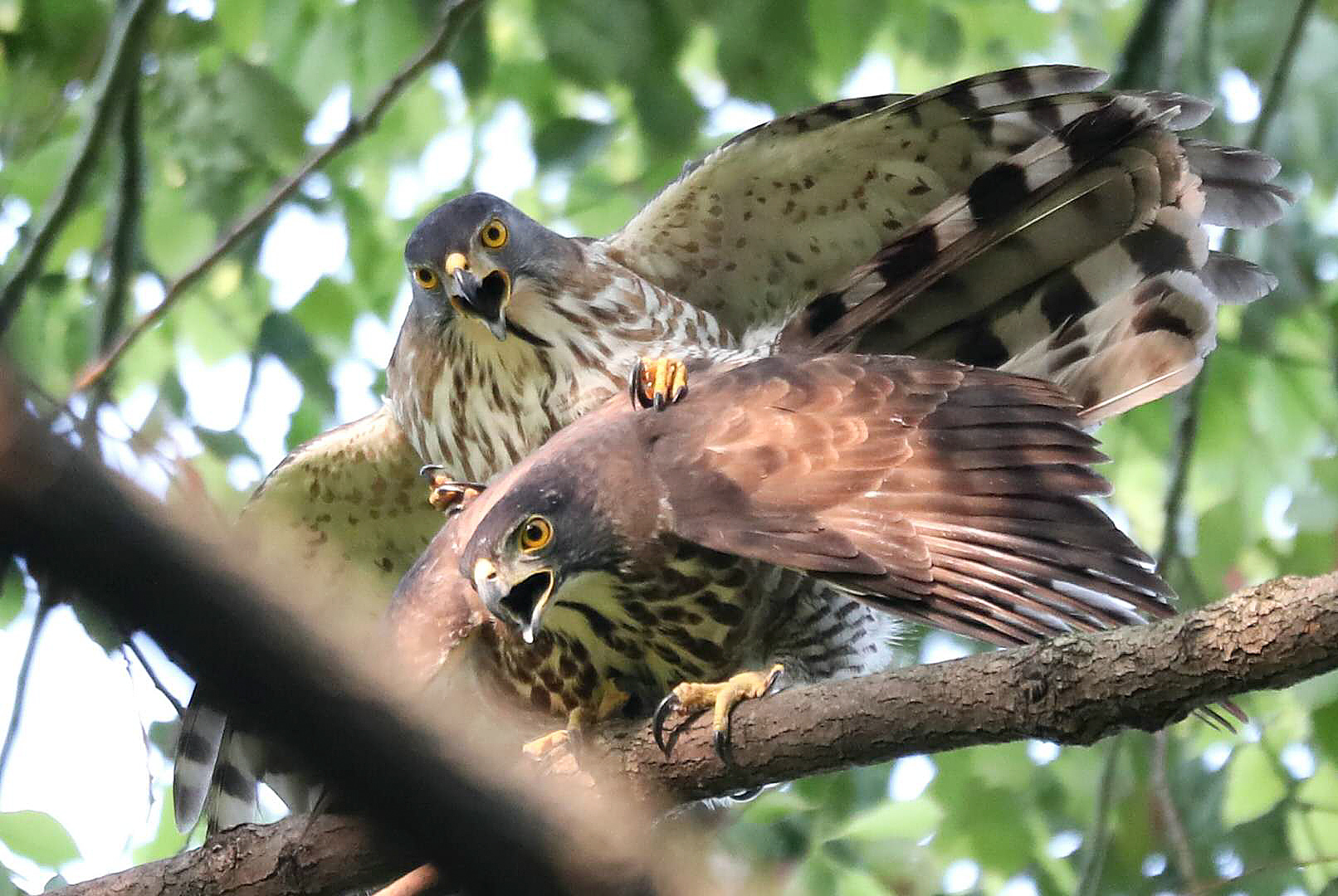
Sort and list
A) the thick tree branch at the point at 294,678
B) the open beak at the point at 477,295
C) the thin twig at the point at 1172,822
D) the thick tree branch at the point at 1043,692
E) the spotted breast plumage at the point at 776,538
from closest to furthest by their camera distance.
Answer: the thick tree branch at the point at 294,678 → the thick tree branch at the point at 1043,692 → the spotted breast plumage at the point at 776,538 → the open beak at the point at 477,295 → the thin twig at the point at 1172,822

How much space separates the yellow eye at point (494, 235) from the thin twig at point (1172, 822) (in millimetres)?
1911

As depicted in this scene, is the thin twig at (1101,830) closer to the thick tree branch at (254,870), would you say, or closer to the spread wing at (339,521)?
the spread wing at (339,521)

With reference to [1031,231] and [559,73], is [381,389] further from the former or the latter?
[1031,231]

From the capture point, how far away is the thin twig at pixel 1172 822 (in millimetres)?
3467

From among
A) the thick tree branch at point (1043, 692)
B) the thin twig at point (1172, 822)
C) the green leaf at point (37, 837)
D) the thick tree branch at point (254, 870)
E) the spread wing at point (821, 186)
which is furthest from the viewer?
the thin twig at point (1172, 822)

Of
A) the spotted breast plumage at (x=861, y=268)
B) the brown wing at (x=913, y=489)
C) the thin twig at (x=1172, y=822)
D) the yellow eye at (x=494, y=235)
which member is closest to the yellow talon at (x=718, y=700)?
the brown wing at (x=913, y=489)

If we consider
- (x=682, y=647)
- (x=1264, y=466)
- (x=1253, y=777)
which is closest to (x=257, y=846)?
(x=682, y=647)

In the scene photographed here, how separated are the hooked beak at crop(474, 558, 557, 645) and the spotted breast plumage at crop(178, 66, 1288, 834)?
→ 818mm

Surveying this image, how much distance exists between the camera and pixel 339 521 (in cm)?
371

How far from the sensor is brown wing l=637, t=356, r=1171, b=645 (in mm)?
2121

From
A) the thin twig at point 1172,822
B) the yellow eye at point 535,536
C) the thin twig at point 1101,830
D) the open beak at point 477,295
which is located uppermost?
the open beak at point 477,295

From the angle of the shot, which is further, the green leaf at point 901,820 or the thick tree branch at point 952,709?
the green leaf at point 901,820

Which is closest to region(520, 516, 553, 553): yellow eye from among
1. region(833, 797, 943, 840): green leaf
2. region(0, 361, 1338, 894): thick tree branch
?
region(0, 361, 1338, 894): thick tree branch

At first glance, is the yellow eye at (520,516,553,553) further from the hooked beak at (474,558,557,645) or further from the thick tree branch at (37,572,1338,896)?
the thick tree branch at (37,572,1338,896)
